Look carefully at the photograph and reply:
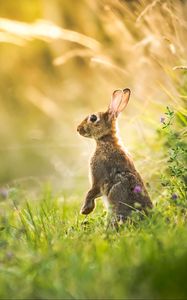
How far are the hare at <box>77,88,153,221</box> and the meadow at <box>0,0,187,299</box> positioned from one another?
0.14 metres

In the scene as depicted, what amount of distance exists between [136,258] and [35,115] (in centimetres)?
906

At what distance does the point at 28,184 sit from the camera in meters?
8.84

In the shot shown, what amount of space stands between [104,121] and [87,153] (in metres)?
1.78

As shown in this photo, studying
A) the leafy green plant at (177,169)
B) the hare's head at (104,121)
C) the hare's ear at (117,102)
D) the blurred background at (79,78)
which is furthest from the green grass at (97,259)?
the blurred background at (79,78)

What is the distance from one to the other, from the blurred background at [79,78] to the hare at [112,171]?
17.8 inches

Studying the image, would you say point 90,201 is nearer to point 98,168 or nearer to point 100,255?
point 98,168

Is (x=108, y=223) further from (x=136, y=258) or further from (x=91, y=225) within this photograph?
(x=136, y=258)

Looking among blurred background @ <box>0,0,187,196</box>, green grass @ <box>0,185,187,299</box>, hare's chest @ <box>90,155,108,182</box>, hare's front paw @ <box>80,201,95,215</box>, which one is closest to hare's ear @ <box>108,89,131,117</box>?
blurred background @ <box>0,0,187,196</box>

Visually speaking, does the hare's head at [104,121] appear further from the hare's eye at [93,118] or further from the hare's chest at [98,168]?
the hare's chest at [98,168]

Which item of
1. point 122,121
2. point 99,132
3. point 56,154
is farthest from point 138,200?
point 56,154

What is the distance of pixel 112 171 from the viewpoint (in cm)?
574

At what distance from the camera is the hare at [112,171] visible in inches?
218

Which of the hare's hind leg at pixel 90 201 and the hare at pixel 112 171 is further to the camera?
the hare's hind leg at pixel 90 201

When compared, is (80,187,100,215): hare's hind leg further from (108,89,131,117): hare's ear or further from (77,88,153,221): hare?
(108,89,131,117): hare's ear
